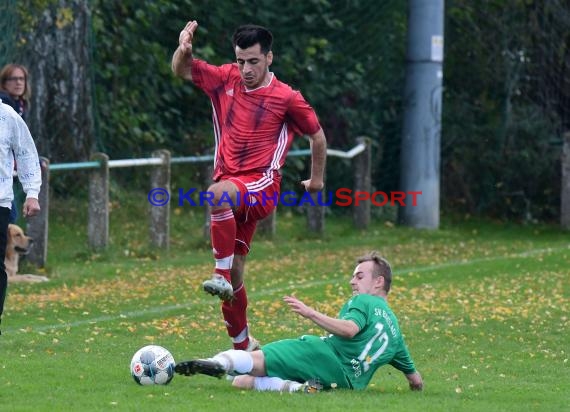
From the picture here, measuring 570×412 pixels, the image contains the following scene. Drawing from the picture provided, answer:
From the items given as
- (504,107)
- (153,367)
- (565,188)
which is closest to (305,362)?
(153,367)

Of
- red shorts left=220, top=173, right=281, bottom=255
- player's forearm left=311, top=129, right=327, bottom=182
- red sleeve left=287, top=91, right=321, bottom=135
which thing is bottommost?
red shorts left=220, top=173, right=281, bottom=255

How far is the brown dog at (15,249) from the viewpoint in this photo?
15.2 meters

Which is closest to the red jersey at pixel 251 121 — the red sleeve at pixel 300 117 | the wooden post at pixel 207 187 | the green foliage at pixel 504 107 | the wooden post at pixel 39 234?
the red sleeve at pixel 300 117

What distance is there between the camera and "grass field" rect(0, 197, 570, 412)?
8.70 metres

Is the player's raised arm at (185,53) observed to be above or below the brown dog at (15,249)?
above

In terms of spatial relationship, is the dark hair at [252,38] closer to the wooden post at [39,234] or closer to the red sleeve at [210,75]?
the red sleeve at [210,75]

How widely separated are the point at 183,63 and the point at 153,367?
2.31 metres

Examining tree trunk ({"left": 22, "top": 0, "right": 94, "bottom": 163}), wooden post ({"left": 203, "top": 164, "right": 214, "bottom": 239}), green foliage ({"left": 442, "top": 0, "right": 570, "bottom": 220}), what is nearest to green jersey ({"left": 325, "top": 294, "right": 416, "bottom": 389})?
wooden post ({"left": 203, "top": 164, "right": 214, "bottom": 239})

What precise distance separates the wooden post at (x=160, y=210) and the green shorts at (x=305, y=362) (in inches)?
380

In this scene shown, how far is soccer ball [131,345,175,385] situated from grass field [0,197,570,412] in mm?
106

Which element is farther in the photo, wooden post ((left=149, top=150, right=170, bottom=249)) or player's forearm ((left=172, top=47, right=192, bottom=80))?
wooden post ((left=149, top=150, right=170, bottom=249))

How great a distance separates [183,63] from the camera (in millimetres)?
10234

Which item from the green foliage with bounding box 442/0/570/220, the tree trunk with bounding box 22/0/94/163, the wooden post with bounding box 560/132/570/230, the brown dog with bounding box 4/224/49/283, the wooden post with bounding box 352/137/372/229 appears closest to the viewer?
the brown dog with bounding box 4/224/49/283

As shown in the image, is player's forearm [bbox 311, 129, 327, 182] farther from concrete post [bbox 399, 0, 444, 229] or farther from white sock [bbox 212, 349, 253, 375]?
concrete post [bbox 399, 0, 444, 229]
